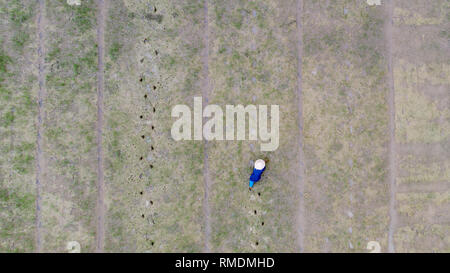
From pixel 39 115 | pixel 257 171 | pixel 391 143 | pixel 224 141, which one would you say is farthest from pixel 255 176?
pixel 39 115

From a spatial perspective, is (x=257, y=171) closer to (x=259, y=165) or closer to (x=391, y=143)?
(x=259, y=165)

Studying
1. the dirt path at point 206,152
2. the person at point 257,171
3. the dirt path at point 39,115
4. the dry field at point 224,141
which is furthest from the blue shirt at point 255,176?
the dirt path at point 39,115

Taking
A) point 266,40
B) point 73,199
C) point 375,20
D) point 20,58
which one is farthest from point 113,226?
point 375,20

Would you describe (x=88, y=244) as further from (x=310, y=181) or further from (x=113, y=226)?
(x=310, y=181)

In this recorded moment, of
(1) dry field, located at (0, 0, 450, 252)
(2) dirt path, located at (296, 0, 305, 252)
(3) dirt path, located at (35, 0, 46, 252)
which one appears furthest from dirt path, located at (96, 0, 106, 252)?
(2) dirt path, located at (296, 0, 305, 252)

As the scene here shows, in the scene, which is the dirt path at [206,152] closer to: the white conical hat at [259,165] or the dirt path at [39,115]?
the white conical hat at [259,165]

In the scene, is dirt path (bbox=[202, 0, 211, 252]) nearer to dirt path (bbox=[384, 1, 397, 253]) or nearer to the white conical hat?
the white conical hat
